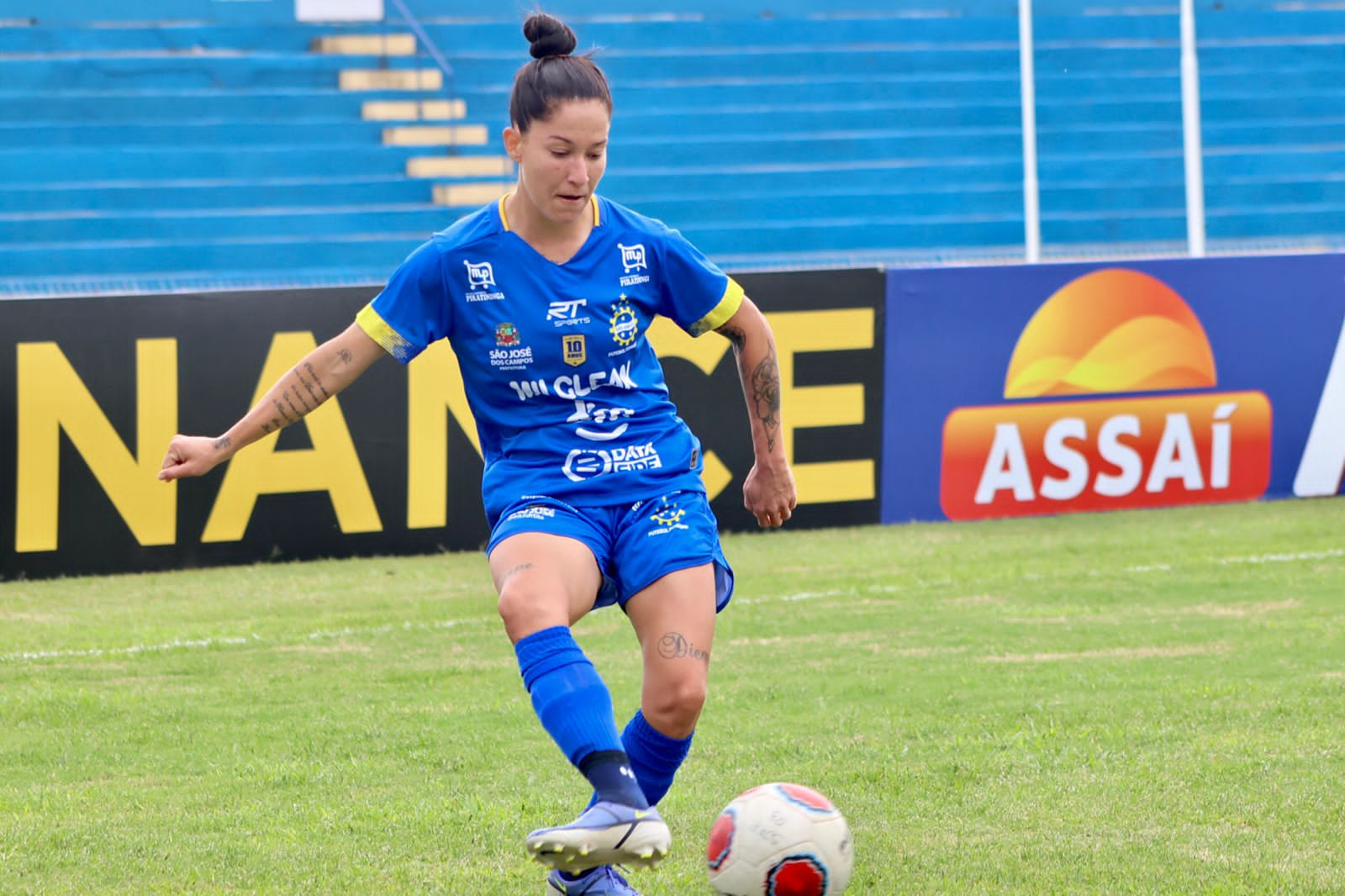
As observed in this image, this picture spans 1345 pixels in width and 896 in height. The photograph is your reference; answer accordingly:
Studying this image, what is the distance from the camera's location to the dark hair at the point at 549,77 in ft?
12.7

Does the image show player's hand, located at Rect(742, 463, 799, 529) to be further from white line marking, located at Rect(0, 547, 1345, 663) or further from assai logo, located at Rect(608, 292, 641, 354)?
white line marking, located at Rect(0, 547, 1345, 663)

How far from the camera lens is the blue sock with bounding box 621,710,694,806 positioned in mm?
4062

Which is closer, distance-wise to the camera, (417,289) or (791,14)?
(417,289)

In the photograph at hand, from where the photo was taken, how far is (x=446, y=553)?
1026 centimetres

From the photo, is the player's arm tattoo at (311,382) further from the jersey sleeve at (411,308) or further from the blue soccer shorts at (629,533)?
the blue soccer shorts at (629,533)

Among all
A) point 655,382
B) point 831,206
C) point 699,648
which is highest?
point 831,206

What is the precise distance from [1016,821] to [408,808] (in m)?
1.64

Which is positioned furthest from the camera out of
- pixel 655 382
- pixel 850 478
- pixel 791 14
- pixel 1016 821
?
pixel 791 14

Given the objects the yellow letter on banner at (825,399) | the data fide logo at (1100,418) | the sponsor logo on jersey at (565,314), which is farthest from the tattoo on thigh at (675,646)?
the data fide logo at (1100,418)

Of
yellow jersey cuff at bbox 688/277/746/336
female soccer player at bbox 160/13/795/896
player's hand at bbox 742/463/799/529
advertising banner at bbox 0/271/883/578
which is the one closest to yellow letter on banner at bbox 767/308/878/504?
advertising banner at bbox 0/271/883/578

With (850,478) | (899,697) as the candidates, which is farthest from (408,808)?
(850,478)

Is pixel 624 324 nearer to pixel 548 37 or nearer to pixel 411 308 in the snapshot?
pixel 411 308

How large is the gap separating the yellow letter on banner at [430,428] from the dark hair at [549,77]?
20.1 feet

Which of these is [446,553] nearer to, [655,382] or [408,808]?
[408,808]
